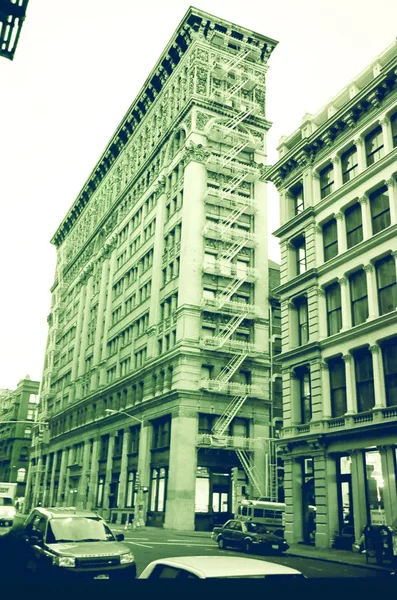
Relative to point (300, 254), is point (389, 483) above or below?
below

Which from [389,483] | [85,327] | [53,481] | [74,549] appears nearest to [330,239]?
[389,483]

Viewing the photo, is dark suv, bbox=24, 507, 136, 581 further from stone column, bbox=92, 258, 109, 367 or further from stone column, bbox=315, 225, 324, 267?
stone column, bbox=92, 258, 109, 367

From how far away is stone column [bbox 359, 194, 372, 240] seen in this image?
96.4 ft

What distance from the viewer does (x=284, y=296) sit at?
3541 centimetres

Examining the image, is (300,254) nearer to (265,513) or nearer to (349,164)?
(349,164)

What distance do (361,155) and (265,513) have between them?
71.3 feet

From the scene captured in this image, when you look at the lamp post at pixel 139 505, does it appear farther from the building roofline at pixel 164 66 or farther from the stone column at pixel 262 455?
the building roofline at pixel 164 66

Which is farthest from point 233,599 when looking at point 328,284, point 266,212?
point 266,212

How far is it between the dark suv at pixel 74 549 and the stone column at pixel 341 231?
2091 cm

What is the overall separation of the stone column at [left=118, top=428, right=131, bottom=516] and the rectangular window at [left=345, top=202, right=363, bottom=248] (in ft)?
118

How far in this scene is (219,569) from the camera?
5516 mm

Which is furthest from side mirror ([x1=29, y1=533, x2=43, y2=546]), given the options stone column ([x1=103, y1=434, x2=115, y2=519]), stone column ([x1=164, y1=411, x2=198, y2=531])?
stone column ([x1=103, y1=434, x2=115, y2=519])

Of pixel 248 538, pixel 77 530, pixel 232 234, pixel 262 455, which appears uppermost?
pixel 232 234

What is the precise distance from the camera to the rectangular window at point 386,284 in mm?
27281
